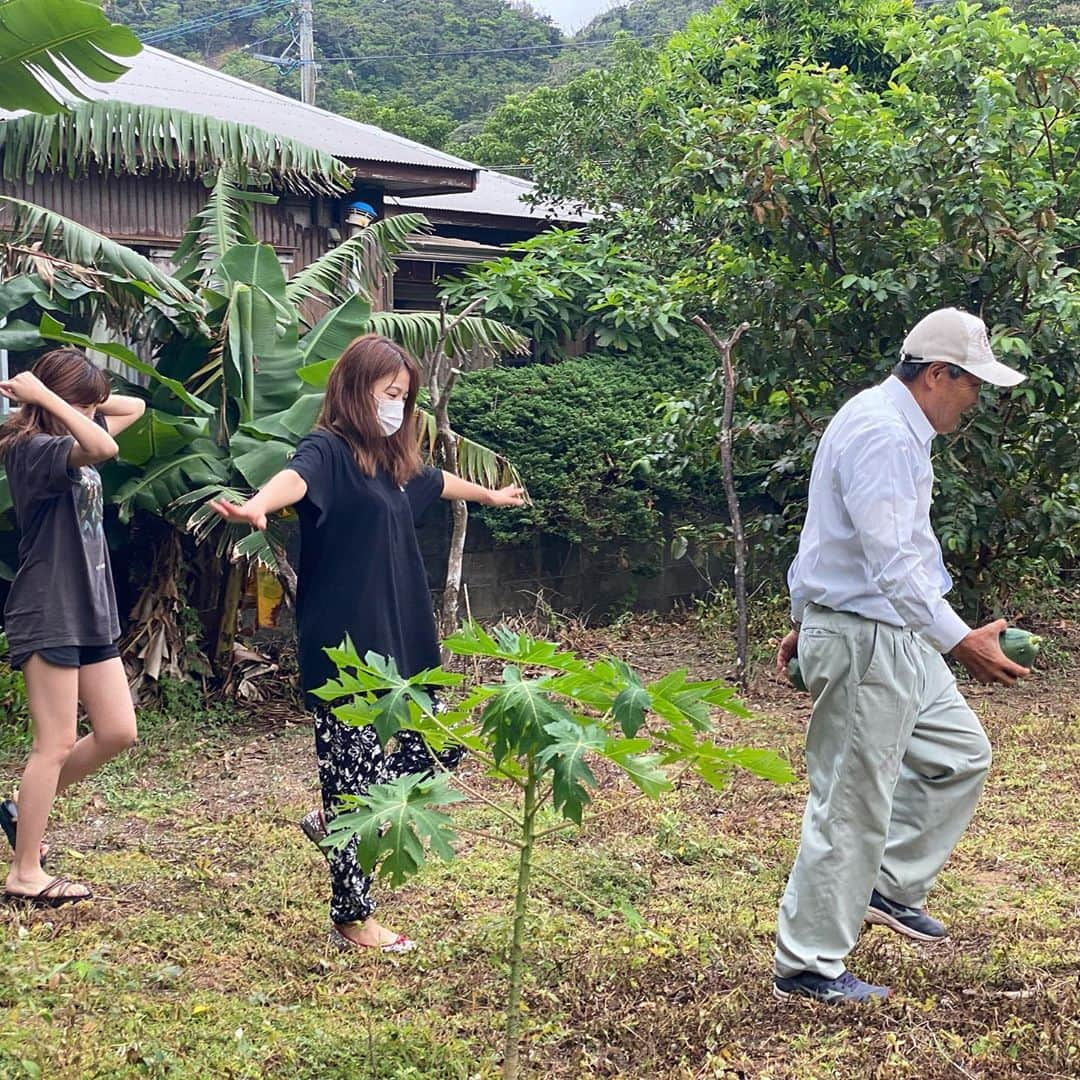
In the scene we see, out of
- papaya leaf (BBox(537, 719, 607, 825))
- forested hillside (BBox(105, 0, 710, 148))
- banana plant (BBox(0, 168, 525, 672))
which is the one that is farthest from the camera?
forested hillside (BBox(105, 0, 710, 148))

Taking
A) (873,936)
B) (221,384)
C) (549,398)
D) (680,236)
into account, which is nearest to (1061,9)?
(680,236)

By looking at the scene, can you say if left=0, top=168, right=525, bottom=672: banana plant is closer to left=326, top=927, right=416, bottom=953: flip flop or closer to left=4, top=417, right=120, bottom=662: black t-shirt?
left=4, top=417, right=120, bottom=662: black t-shirt

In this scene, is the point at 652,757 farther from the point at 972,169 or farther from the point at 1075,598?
the point at 1075,598

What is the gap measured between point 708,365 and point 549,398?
5.40 feet

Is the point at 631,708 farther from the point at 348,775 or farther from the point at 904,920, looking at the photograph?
the point at 904,920

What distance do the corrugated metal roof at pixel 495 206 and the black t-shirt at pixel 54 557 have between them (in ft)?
25.8

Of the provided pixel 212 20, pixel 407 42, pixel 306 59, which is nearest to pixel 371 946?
pixel 306 59

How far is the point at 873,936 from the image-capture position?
4387 mm

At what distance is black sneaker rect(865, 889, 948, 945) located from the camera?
14.0 feet

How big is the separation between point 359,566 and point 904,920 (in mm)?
2058

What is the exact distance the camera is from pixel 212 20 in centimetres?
3688

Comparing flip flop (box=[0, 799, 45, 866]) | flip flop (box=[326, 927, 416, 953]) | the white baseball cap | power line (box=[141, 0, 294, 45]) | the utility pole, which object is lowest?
flip flop (box=[326, 927, 416, 953])

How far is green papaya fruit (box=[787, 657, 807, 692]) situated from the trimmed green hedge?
488 centimetres

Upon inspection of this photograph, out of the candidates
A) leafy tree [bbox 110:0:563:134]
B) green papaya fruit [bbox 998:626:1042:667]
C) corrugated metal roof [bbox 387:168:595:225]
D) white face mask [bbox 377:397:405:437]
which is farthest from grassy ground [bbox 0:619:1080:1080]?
leafy tree [bbox 110:0:563:134]
